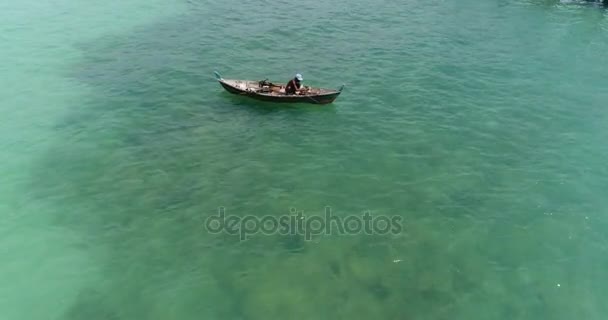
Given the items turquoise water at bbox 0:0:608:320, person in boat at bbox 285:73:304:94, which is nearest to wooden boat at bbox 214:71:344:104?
person in boat at bbox 285:73:304:94

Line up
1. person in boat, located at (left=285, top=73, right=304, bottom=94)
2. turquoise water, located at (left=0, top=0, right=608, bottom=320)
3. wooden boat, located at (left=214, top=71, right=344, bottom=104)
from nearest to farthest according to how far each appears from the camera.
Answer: turquoise water, located at (left=0, top=0, right=608, bottom=320) < person in boat, located at (left=285, top=73, right=304, bottom=94) < wooden boat, located at (left=214, top=71, right=344, bottom=104)

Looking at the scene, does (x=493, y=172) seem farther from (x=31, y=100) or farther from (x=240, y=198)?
(x=31, y=100)

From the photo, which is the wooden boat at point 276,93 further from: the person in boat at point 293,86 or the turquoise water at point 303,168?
the turquoise water at point 303,168

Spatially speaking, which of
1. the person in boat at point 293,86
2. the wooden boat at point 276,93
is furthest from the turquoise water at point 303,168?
the person in boat at point 293,86

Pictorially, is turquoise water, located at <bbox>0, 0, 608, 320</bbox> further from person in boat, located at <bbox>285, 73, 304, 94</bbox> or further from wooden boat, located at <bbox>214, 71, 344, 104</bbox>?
person in boat, located at <bbox>285, 73, 304, 94</bbox>

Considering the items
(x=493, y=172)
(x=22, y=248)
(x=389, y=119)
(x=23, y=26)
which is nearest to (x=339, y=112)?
(x=389, y=119)

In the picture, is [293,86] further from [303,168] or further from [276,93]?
[303,168]
